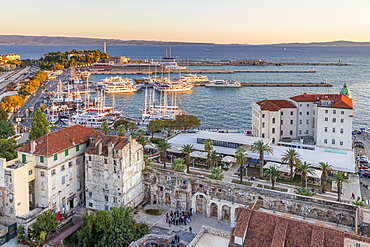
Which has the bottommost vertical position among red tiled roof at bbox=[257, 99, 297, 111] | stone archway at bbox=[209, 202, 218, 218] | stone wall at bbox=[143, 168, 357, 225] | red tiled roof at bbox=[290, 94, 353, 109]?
stone archway at bbox=[209, 202, 218, 218]

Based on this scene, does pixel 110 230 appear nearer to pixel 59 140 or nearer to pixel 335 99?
pixel 59 140

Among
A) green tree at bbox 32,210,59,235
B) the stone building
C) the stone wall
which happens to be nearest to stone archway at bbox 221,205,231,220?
the stone wall

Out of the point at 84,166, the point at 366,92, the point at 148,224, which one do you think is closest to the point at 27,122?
the point at 84,166

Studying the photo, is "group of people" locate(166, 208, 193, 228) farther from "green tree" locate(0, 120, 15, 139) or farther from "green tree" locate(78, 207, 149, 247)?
"green tree" locate(0, 120, 15, 139)

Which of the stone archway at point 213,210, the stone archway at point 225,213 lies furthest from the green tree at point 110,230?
the stone archway at point 225,213

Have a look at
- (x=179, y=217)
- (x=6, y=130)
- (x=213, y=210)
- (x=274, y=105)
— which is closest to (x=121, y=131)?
(x=179, y=217)
